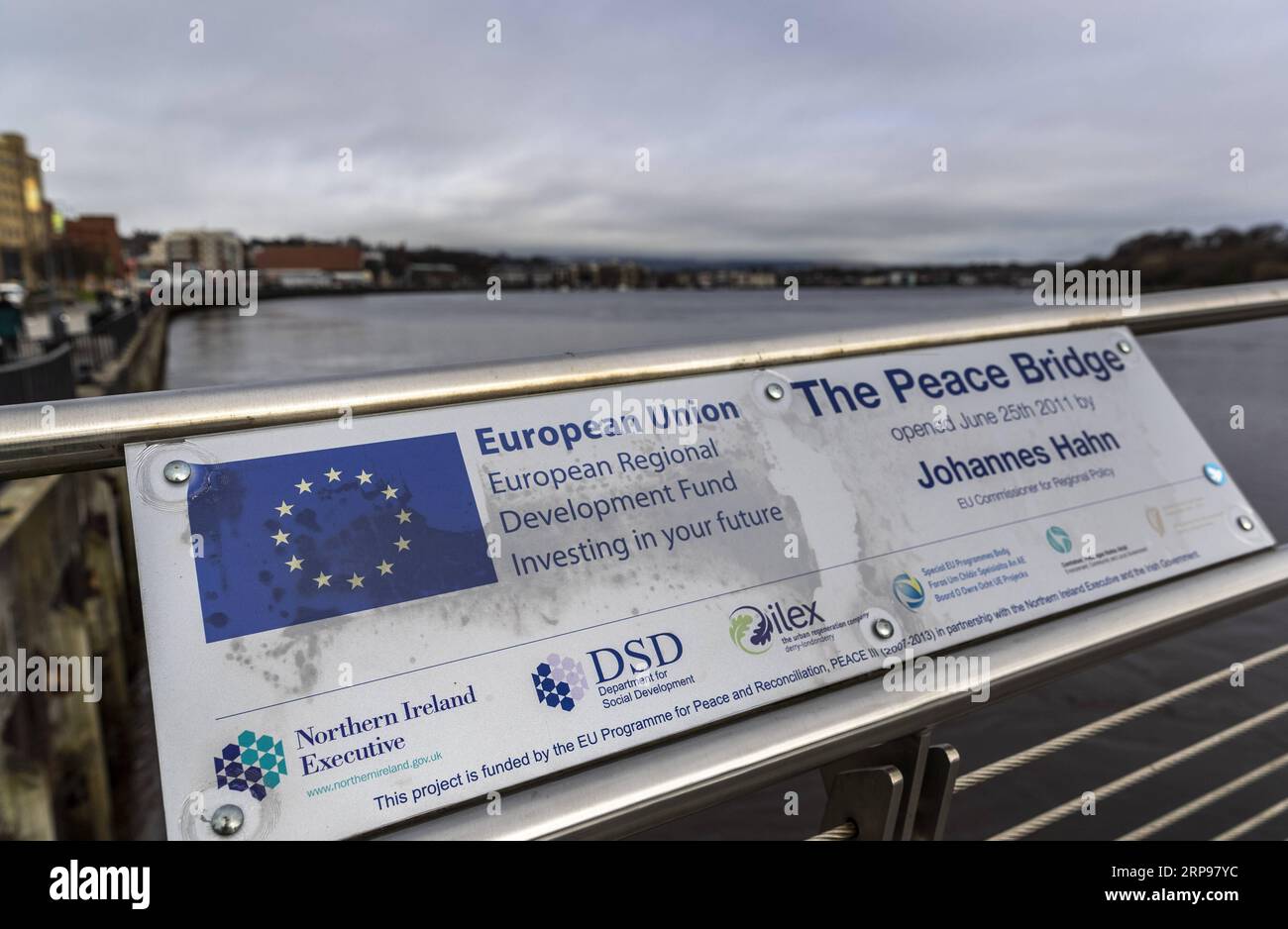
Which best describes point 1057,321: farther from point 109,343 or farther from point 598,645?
point 109,343

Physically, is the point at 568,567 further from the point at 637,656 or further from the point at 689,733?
the point at 689,733

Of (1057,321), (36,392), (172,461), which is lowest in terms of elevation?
(172,461)

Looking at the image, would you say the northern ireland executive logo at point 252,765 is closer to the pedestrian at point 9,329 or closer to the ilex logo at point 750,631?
the ilex logo at point 750,631

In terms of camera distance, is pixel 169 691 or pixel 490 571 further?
pixel 490 571

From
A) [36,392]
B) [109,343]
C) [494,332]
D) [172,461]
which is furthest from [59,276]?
[172,461]

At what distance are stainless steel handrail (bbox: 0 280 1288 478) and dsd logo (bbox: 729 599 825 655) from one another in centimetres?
44

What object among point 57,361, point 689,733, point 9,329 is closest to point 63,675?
point 689,733

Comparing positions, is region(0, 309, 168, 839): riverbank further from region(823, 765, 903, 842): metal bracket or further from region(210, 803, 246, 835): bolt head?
region(823, 765, 903, 842): metal bracket

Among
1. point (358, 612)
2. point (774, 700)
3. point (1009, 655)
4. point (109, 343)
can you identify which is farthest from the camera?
point (109, 343)

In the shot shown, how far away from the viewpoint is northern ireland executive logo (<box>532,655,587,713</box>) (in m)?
1.22

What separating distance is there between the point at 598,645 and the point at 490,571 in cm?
19

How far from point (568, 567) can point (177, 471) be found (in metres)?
0.55

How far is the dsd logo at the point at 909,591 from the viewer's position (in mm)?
1497

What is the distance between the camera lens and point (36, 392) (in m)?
10.7
